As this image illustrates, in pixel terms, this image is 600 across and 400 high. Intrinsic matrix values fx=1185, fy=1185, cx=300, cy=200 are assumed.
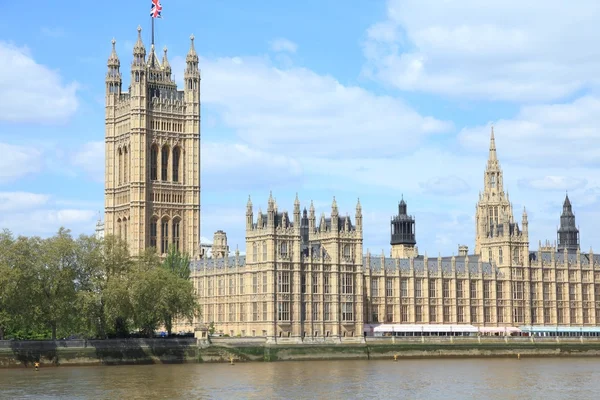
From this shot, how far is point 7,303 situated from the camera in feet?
357

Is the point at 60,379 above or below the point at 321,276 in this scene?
below

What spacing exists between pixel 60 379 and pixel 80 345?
18658 millimetres

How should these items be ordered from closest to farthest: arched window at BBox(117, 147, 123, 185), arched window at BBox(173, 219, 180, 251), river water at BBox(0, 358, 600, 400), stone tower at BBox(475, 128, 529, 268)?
river water at BBox(0, 358, 600, 400) → stone tower at BBox(475, 128, 529, 268) → arched window at BBox(173, 219, 180, 251) → arched window at BBox(117, 147, 123, 185)

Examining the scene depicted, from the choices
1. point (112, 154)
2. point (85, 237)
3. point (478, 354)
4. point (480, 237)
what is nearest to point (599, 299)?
point (480, 237)

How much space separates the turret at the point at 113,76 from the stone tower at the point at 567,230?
74814 millimetres

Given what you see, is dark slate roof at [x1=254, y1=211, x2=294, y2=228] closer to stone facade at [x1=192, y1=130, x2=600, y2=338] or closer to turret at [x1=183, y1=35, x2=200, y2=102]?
stone facade at [x1=192, y1=130, x2=600, y2=338]

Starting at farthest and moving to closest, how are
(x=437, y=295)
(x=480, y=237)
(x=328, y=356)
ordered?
(x=480, y=237) → (x=437, y=295) → (x=328, y=356)

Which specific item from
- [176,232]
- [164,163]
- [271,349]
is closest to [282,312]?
[271,349]

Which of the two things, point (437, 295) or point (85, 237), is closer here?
point (85, 237)

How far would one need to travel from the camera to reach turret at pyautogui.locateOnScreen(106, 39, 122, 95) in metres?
183

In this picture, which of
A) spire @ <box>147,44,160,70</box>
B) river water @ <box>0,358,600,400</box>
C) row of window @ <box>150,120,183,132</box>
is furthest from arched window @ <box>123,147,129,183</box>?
river water @ <box>0,358,600,400</box>

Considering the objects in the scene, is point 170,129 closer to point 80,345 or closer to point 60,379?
point 80,345

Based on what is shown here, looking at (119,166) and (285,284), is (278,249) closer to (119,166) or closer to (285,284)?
(285,284)

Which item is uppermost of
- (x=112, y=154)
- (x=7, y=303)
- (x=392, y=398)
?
(x=112, y=154)
